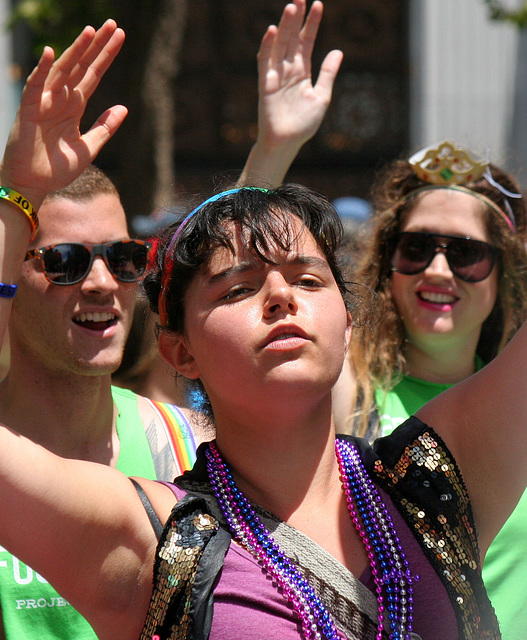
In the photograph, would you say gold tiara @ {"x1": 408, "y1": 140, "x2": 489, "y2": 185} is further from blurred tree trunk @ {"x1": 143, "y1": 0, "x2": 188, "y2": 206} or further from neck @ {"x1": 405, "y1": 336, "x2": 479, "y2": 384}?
blurred tree trunk @ {"x1": 143, "y1": 0, "x2": 188, "y2": 206}

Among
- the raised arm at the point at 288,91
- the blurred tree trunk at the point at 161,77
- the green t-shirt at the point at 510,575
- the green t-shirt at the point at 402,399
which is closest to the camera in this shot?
the green t-shirt at the point at 510,575

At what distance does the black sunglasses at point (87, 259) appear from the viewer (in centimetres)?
243

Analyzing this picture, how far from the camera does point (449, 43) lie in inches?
366

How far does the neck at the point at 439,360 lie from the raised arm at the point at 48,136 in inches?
58.7

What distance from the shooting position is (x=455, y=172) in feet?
10.7

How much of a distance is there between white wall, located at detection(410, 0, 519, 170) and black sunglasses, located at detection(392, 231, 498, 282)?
640cm

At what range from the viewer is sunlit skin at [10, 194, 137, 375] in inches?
96.4

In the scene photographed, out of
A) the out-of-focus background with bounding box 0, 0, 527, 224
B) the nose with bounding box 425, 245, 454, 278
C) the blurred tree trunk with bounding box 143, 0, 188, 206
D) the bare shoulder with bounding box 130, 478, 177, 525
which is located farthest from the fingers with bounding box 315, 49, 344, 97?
the out-of-focus background with bounding box 0, 0, 527, 224

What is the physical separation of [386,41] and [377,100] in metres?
0.64

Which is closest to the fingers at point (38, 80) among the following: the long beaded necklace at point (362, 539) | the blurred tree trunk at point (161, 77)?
the long beaded necklace at point (362, 539)

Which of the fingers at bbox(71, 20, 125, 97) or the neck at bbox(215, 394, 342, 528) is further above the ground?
the fingers at bbox(71, 20, 125, 97)

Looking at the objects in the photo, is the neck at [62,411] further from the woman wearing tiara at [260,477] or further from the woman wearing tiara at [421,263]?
the woman wearing tiara at [421,263]

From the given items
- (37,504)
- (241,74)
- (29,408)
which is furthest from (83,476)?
(241,74)

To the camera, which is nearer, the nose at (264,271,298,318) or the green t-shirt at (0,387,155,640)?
the nose at (264,271,298,318)
